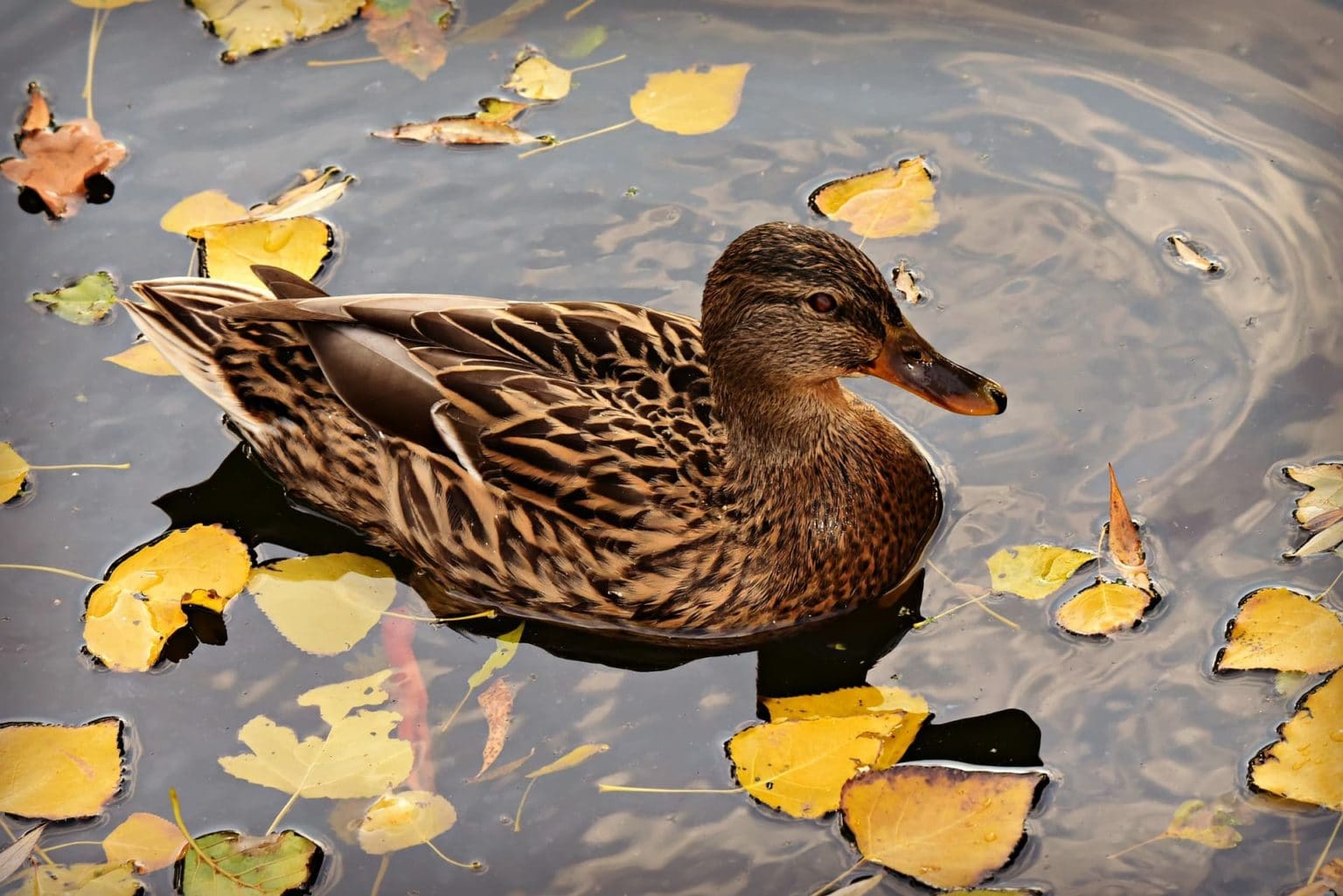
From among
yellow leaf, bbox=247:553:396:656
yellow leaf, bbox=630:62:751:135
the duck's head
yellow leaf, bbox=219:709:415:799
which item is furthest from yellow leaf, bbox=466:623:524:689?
yellow leaf, bbox=630:62:751:135

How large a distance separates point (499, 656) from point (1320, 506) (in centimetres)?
274

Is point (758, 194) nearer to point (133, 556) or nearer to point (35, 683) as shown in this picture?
point (133, 556)

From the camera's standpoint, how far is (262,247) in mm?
6020

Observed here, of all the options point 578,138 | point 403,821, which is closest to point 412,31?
point 578,138

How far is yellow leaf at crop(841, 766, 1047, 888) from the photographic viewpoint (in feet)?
14.0

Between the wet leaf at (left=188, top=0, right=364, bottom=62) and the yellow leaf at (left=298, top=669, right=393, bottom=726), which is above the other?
the wet leaf at (left=188, top=0, right=364, bottom=62)

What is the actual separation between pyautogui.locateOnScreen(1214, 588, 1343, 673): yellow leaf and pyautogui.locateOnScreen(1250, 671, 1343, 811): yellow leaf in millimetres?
119

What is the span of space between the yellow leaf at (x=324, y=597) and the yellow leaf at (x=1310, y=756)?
2.80m

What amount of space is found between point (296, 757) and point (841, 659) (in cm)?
173

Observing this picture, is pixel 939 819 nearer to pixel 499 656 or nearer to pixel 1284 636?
pixel 1284 636

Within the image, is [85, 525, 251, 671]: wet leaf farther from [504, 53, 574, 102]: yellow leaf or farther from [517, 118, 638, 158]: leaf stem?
[504, 53, 574, 102]: yellow leaf

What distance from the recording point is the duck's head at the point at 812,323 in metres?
4.52

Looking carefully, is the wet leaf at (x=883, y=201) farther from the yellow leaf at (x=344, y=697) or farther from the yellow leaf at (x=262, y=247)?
the yellow leaf at (x=344, y=697)

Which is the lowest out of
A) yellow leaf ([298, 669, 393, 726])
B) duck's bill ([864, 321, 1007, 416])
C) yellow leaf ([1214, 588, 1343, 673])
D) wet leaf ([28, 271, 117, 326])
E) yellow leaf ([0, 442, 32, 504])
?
yellow leaf ([298, 669, 393, 726])
